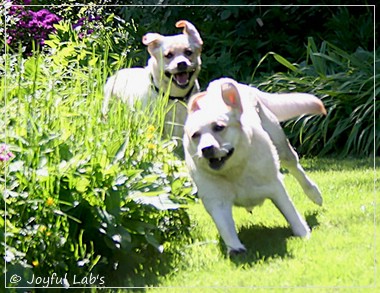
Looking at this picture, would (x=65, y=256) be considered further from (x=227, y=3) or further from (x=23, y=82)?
(x=227, y=3)

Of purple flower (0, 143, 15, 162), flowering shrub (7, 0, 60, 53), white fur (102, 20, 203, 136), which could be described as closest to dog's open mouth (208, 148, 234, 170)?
purple flower (0, 143, 15, 162)

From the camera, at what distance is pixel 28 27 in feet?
34.5

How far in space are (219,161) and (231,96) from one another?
39 cm

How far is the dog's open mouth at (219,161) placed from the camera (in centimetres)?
548

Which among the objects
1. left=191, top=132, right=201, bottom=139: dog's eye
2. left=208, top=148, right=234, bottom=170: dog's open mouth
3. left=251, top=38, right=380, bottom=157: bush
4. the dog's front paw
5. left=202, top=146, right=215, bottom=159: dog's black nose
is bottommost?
left=251, top=38, right=380, bottom=157: bush

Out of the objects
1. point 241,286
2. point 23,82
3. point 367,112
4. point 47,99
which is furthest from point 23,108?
point 367,112

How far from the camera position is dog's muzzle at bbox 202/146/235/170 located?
5.37 metres

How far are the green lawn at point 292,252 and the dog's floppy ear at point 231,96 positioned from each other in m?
0.81

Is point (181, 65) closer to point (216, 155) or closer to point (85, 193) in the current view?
point (216, 155)

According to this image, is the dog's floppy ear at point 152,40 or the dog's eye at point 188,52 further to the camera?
the dog's eye at point 188,52

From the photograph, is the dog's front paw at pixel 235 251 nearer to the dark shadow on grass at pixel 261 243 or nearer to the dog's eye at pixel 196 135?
the dark shadow on grass at pixel 261 243

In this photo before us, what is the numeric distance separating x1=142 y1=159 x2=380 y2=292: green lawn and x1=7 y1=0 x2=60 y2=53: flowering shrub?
4401 mm

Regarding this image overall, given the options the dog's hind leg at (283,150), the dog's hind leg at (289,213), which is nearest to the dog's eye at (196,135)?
the dog's hind leg at (289,213)

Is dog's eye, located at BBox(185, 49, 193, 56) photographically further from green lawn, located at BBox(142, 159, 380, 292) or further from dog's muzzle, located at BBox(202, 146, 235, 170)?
dog's muzzle, located at BBox(202, 146, 235, 170)
